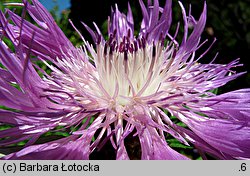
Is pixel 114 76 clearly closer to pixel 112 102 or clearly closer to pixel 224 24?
pixel 112 102

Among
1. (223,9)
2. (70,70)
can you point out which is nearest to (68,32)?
(70,70)

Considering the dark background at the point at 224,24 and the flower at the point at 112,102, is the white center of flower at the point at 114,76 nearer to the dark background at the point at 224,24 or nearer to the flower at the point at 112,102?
the flower at the point at 112,102

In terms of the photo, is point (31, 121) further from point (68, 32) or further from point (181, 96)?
point (68, 32)

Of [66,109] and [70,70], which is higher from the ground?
[70,70]

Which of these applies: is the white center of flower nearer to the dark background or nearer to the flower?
the flower

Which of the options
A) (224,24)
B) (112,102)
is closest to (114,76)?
(112,102)

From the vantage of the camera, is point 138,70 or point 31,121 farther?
point 138,70

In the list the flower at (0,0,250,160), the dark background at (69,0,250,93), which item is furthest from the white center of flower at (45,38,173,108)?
the dark background at (69,0,250,93)
